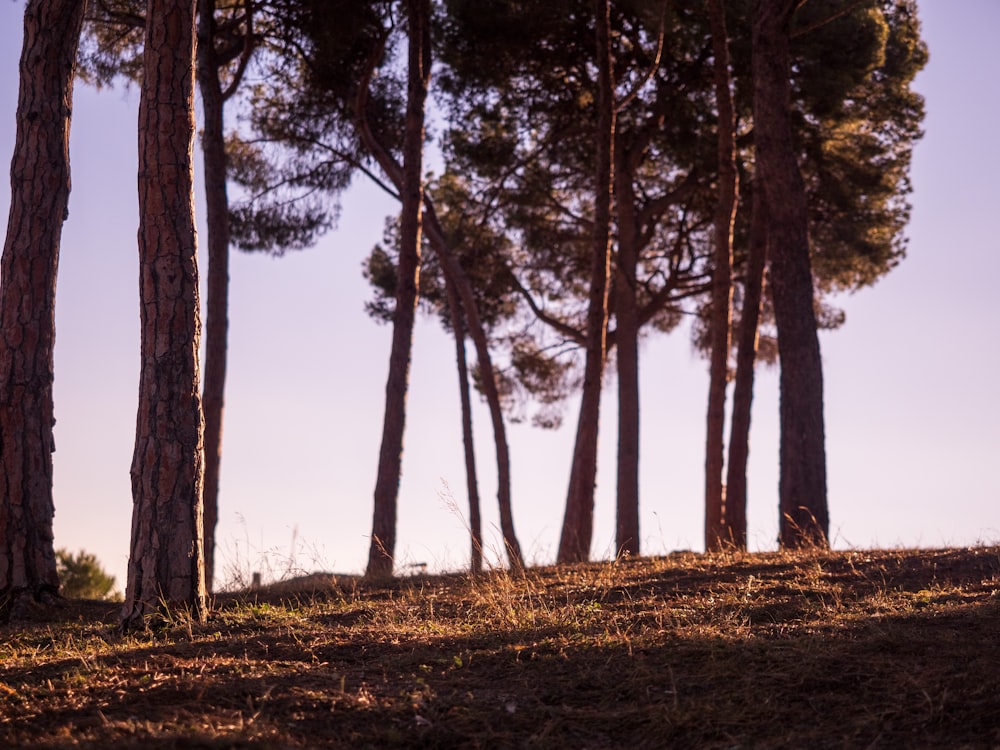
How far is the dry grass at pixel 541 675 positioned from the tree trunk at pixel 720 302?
707cm

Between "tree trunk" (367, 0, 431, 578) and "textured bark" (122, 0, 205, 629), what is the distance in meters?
6.67

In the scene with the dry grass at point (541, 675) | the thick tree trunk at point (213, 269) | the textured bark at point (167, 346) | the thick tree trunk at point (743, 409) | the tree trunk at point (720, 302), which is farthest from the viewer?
the tree trunk at point (720, 302)

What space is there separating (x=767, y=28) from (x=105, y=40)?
975 centimetres

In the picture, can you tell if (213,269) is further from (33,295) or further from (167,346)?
(167,346)

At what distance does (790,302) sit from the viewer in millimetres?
10656

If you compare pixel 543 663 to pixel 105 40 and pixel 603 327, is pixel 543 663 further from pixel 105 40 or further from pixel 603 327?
pixel 105 40

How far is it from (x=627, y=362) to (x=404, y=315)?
14.9 feet

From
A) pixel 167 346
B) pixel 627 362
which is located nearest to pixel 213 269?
pixel 627 362

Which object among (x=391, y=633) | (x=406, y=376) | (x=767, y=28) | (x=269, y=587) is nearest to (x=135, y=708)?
(x=391, y=633)

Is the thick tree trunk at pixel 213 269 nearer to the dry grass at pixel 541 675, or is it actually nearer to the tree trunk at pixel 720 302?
the dry grass at pixel 541 675

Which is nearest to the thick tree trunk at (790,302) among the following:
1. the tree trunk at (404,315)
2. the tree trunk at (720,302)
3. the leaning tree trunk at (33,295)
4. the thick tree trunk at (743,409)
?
the thick tree trunk at (743,409)

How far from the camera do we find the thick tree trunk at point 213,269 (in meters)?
12.5

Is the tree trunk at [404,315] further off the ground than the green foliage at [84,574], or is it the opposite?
the tree trunk at [404,315]

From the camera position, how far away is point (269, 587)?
8742 millimetres
